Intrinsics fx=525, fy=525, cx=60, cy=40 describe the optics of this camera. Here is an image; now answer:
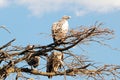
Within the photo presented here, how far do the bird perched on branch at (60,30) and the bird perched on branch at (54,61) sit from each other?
0.50 meters

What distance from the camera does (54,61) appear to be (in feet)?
40.9

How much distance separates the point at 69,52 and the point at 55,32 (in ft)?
2.02

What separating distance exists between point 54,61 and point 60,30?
0.82 metres

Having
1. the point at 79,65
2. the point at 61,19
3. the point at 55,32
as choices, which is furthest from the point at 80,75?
the point at 61,19

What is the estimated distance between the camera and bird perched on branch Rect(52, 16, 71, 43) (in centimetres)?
1152

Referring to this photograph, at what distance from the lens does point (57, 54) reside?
12.2 meters

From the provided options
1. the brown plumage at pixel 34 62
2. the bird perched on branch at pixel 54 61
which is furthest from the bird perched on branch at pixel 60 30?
the brown plumage at pixel 34 62

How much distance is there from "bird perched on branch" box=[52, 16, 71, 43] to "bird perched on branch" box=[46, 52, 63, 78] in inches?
19.7

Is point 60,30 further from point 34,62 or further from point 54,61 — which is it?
point 34,62

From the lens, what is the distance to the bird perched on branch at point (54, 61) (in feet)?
39.9

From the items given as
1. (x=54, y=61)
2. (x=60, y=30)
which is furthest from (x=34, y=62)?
(x=60, y=30)

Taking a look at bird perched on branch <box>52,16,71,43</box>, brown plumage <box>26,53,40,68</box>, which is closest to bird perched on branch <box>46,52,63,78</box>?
bird perched on branch <box>52,16,71,43</box>

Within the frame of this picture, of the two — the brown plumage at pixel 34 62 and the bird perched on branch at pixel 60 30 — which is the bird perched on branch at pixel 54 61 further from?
the brown plumage at pixel 34 62

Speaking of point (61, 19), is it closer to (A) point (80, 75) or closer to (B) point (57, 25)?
(B) point (57, 25)
